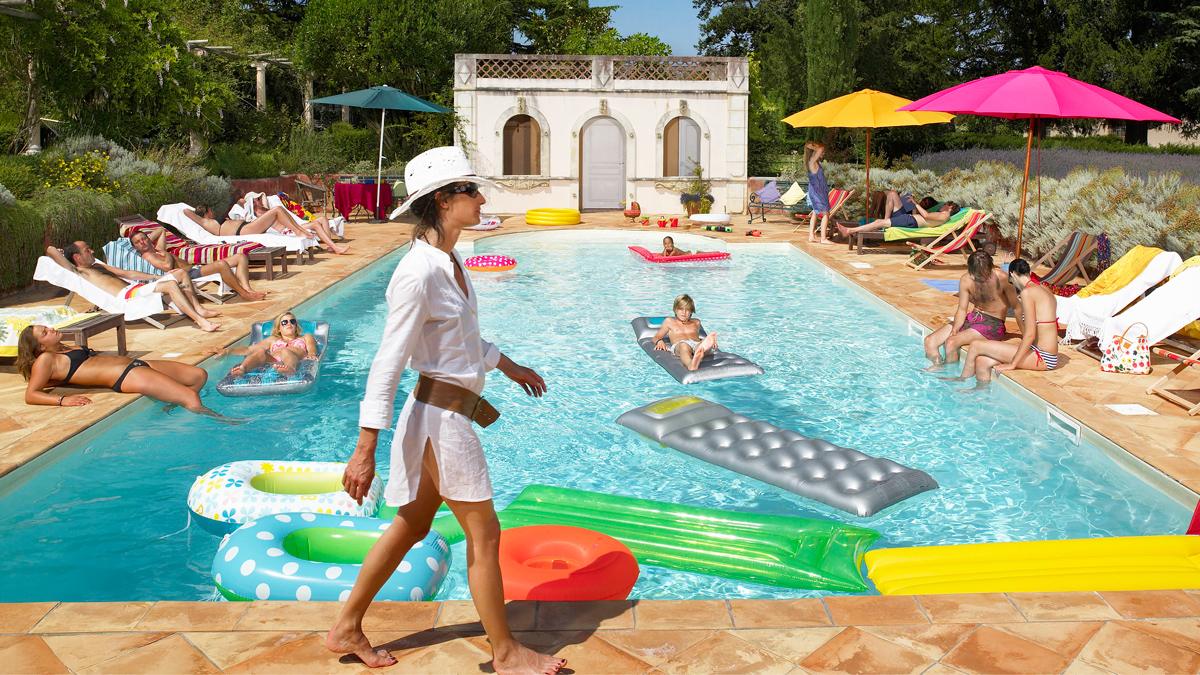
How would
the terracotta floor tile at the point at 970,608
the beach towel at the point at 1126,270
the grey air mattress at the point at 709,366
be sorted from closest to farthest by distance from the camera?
the terracotta floor tile at the point at 970,608, the grey air mattress at the point at 709,366, the beach towel at the point at 1126,270

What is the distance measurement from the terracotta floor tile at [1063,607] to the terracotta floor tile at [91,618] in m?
3.40

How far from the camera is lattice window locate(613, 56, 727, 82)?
79.5ft

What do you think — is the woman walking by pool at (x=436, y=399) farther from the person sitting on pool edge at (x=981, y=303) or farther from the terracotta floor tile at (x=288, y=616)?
the person sitting on pool edge at (x=981, y=303)

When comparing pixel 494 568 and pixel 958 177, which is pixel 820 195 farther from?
pixel 494 568

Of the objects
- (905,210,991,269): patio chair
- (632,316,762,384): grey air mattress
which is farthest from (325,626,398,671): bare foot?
(905,210,991,269): patio chair

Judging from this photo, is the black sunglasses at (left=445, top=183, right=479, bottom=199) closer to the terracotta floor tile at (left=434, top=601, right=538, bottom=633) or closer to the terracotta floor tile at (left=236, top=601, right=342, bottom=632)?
the terracotta floor tile at (left=434, top=601, right=538, bottom=633)

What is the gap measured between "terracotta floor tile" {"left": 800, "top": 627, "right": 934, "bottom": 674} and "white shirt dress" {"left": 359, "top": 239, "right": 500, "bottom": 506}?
134 centimetres

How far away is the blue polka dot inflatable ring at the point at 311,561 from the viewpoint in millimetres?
4473

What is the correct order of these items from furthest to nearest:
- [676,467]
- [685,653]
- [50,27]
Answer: [50,27] < [676,467] < [685,653]

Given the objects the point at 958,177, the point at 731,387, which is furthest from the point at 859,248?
the point at 731,387

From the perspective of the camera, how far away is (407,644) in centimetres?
370

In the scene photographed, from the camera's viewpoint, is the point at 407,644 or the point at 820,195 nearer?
the point at 407,644

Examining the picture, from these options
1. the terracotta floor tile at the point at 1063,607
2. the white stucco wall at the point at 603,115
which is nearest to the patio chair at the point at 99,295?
the terracotta floor tile at the point at 1063,607

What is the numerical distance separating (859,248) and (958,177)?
353 cm
